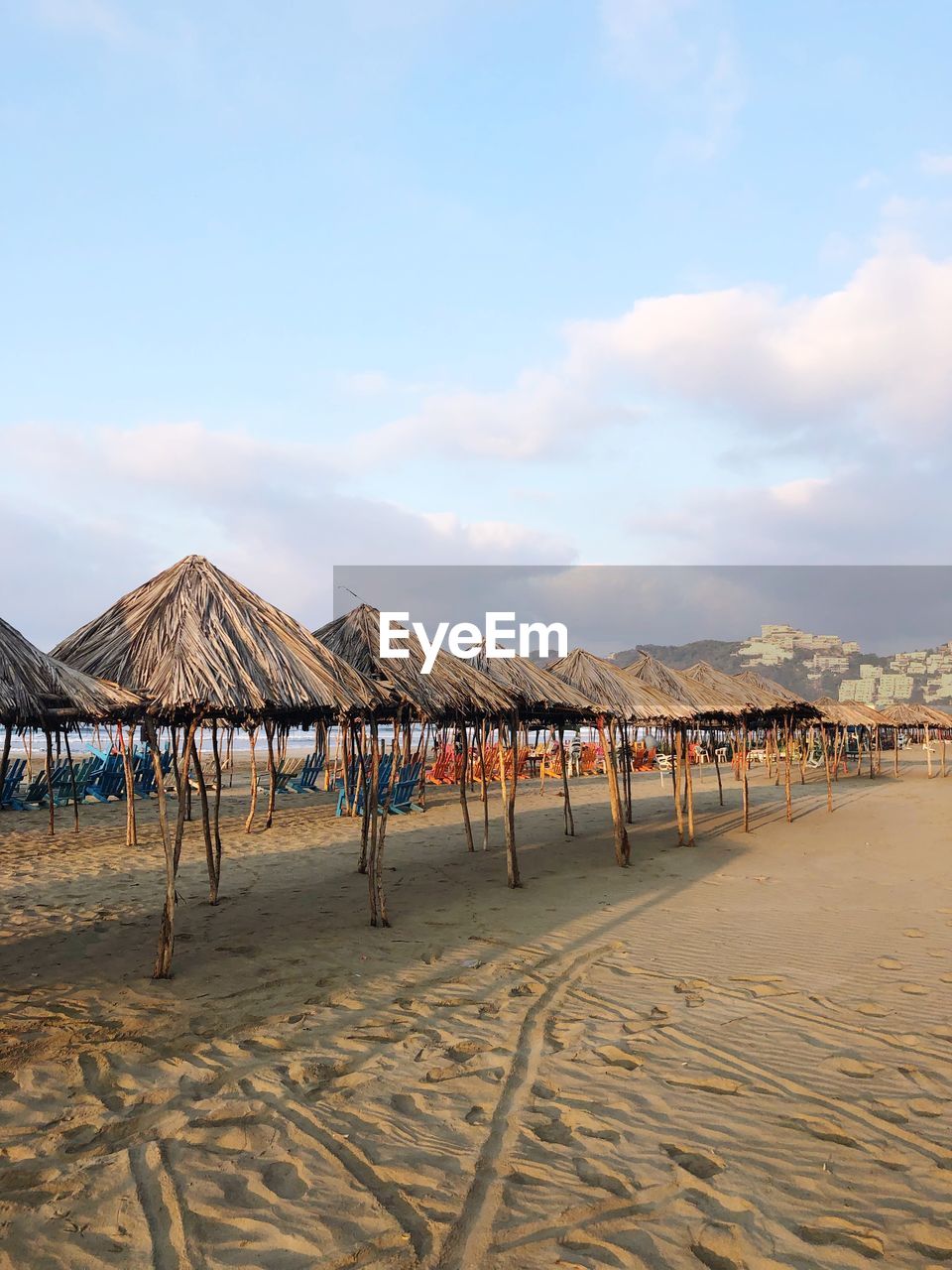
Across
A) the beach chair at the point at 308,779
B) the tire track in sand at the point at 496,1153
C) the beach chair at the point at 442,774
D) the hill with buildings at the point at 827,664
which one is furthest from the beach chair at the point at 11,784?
the hill with buildings at the point at 827,664

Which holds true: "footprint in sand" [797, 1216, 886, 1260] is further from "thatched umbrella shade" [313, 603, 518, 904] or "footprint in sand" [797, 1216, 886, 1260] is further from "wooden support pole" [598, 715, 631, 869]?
"wooden support pole" [598, 715, 631, 869]

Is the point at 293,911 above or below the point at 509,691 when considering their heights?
below

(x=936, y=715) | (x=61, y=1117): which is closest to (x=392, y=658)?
(x=61, y=1117)

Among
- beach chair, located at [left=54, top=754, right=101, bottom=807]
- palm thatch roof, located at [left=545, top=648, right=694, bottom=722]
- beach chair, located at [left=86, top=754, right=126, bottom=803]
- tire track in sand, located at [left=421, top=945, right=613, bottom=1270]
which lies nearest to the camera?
tire track in sand, located at [left=421, top=945, right=613, bottom=1270]

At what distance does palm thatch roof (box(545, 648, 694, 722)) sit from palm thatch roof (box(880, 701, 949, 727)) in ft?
→ 62.2

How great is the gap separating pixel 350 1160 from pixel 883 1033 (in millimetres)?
3723

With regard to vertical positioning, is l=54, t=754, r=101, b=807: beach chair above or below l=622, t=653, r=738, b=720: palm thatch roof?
below

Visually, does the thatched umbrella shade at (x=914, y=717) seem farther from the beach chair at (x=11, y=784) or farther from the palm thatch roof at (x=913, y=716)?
the beach chair at (x=11, y=784)

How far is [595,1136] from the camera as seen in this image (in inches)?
150

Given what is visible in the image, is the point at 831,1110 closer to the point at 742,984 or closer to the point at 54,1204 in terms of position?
the point at 742,984

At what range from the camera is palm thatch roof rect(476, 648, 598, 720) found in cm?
1105

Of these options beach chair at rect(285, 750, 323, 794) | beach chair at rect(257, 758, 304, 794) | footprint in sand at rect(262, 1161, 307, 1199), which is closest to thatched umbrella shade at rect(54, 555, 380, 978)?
footprint in sand at rect(262, 1161, 307, 1199)

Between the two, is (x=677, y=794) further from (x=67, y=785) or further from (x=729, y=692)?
(x=67, y=785)

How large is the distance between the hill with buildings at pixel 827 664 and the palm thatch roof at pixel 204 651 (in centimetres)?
13847
